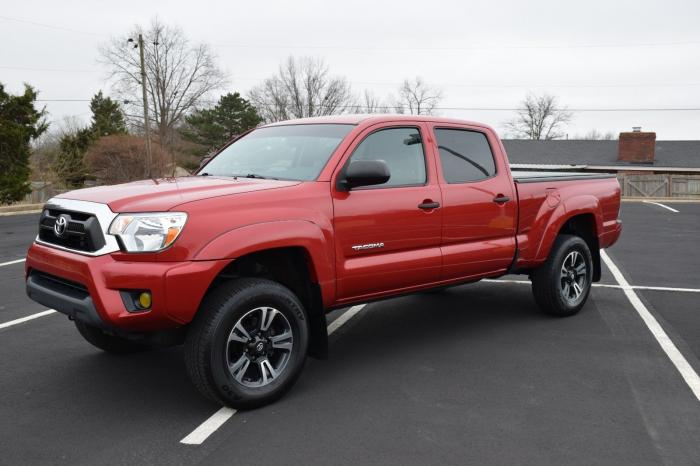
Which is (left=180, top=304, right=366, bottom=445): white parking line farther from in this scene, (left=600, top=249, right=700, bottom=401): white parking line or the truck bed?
the truck bed

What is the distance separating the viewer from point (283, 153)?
16.4 feet

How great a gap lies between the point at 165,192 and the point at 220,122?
54247 mm

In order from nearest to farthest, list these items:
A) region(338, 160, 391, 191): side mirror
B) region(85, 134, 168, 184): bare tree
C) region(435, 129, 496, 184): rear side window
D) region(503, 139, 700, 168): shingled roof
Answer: region(338, 160, 391, 191): side mirror
region(435, 129, 496, 184): rear side window
region(85, 134, 168, 184): bare tree
region(503, 139, 700, 168): shingled roof

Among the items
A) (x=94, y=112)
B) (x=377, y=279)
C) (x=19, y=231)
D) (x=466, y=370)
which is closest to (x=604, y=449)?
(x=466, y=370)

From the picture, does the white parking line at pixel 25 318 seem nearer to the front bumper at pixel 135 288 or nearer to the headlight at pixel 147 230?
the front bumper at pixel 135 288

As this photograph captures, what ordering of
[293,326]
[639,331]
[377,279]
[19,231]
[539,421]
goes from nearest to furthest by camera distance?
1. [539,421]
2. [293,326]
3. [377,279]
4. [639,331]
5. [19,231]

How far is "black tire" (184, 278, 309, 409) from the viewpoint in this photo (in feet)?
12.6

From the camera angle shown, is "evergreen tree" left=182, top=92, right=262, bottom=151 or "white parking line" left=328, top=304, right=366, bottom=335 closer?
"white parking line" left=328, top=304, right=366, bottom=335

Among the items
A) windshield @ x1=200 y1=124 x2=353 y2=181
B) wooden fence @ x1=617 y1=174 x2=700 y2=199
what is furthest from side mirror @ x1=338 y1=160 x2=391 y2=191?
wooden fence @ x1=617 y1=174 x2=700 y2=199

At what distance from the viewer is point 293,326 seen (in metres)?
4.26

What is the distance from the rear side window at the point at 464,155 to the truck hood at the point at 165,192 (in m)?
1.58

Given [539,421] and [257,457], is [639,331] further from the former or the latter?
[257,457]

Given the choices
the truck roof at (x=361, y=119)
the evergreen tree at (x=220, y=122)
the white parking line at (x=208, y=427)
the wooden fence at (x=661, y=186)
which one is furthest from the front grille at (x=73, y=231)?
the evergreen tree at (x=220, y=122)

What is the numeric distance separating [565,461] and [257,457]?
164cm
